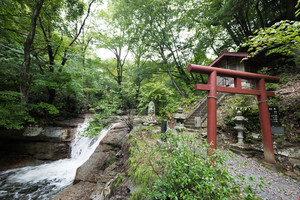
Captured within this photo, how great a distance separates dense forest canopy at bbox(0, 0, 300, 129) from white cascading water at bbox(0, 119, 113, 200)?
2.65m

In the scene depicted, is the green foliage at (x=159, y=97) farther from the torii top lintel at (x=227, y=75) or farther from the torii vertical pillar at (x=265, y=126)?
the torii vertical pillar at (x=265, y=126)

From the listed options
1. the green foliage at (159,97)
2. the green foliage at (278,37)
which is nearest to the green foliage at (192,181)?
the green foliage at (278,37)

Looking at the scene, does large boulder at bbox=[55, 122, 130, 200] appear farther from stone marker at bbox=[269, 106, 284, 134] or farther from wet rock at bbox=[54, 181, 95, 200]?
stone marker at bbox=[269, 106, 284, 134]

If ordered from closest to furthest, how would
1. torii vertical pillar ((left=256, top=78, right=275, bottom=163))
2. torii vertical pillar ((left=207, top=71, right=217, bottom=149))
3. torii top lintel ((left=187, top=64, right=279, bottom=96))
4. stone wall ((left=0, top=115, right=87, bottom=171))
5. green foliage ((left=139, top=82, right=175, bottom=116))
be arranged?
torii vertical pillar ((left=207, top=71, right=217, bottom=149)) < torii top lintel ((left=187, top=64, right=279, bottom=96)) < torii vertical pillar ((left=256, top=78, right=275, bottom=163)) < stone wall ((left=0, top=115, right=87, bottom=171)) < green foliage ((left=139, top=82, right=175, bottom=116))

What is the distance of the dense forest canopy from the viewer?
5.26 m

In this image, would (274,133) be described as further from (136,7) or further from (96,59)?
(96,59)

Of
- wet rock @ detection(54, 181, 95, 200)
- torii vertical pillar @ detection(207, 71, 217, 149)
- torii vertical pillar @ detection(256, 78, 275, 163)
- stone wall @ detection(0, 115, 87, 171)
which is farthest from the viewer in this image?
stone wall @ detection(0, 115, 87, 171)

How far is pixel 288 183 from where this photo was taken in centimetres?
298

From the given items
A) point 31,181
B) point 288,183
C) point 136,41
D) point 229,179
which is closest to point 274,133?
point 288,183

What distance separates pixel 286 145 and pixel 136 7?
14179 millimetres

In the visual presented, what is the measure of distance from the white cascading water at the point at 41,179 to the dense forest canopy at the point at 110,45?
265cm

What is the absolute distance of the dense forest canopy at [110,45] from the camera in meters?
5.26

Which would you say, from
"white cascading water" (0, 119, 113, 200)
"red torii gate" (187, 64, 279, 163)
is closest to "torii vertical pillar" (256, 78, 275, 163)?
"red torii gate" (187, 64, 279, 163)

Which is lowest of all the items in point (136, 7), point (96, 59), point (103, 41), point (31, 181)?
point (31, 181)
